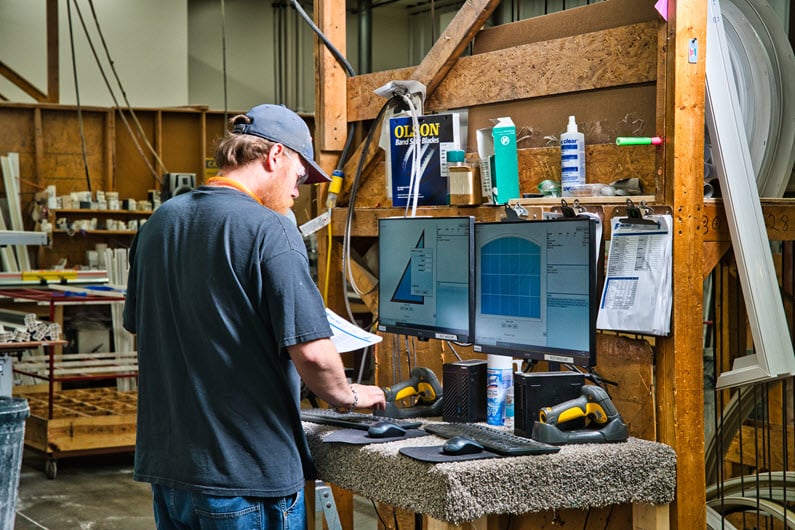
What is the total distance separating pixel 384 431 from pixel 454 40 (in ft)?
4.74

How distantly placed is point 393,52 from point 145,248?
35.9 ft

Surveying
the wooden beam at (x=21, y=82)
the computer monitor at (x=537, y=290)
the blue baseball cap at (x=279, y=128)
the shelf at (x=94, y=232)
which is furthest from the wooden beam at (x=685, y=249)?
the wooden beam at (x=21, y=82)

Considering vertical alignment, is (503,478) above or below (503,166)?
below

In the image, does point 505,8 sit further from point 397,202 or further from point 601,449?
point 601,449

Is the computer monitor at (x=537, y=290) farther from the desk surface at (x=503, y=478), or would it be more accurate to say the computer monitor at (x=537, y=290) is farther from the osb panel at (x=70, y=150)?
the osb panel at (x=70, y=150)

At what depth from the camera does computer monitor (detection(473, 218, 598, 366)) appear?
229cm

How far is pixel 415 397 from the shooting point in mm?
2768

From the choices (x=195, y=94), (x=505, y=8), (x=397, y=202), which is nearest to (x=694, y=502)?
(x=397, y=202)

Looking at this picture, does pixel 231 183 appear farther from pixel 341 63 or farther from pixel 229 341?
pixel 341 63

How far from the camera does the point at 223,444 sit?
6.68ft

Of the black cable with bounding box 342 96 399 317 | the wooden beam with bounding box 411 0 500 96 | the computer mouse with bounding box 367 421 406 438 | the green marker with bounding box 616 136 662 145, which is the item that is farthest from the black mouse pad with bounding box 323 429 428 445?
the wooden beam with bounding box 411 0 500 96

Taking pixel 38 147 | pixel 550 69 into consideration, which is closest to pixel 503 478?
pixel 550 69

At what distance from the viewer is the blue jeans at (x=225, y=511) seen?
2.03m

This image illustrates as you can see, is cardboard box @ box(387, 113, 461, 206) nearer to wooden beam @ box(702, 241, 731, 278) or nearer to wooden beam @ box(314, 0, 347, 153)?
wooden beam @ box(314, 0, 347, 153)
